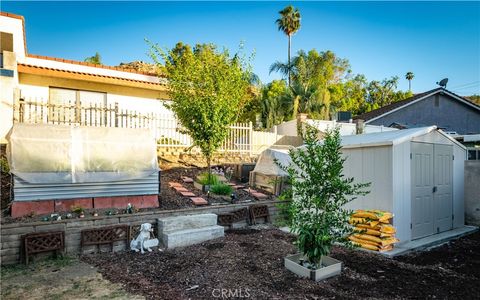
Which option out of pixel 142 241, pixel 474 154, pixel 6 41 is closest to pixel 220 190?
pixel 142 241

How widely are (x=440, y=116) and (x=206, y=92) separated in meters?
19.6

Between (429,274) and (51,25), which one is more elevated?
(51,25)

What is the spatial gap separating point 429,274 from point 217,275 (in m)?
3.30

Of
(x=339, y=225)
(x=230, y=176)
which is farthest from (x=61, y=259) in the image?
(x=230, y=176)

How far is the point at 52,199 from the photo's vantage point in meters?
5.95

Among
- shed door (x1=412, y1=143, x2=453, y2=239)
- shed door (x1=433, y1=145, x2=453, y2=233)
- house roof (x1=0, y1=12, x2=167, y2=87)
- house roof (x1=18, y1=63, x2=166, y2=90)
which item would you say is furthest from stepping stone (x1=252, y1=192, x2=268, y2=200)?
house roof (x1=0, y1=12, x2=167, y2=87)

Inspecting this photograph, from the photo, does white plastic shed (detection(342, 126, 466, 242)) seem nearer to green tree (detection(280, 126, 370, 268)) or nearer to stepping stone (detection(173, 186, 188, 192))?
green tree (detection(280, 126, 370, 268))

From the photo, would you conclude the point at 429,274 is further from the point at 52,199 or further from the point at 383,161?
the point at 52,199

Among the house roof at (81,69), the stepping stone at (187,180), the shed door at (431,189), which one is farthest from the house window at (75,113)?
the shed door at (431,189)

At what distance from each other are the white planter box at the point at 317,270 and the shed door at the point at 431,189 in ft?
10.7

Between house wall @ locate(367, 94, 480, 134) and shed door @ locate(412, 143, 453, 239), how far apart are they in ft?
41.4

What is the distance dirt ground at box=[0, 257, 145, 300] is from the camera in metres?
3.74

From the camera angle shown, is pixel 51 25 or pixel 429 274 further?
pixel 51 25

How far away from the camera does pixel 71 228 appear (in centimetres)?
545
